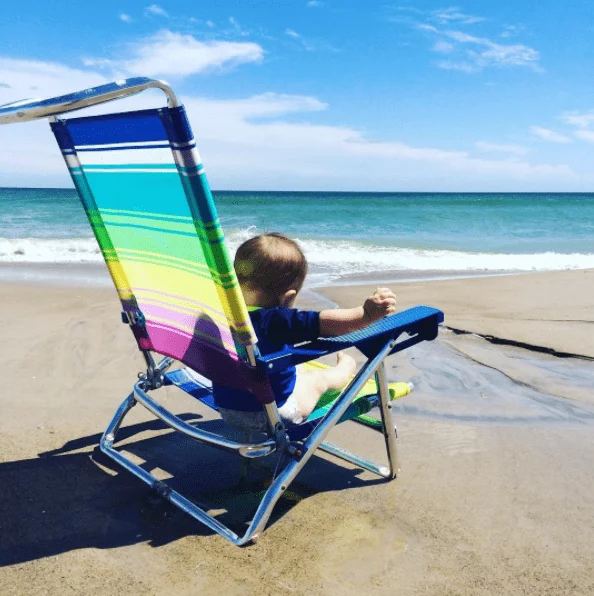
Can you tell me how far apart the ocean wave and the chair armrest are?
706cm

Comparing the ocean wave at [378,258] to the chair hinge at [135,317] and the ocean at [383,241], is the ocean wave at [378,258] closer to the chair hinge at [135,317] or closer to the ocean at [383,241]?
the ocean at [383,241]

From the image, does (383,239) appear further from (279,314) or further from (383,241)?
(279,314)

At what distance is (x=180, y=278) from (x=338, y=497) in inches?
44.1

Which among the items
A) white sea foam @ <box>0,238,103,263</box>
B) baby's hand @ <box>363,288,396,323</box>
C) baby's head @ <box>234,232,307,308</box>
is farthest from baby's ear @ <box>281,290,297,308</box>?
white sea foam @ <box>0,238,103,263</box>

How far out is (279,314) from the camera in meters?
2.30

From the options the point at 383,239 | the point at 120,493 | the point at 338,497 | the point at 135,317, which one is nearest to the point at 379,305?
the point at 338,497

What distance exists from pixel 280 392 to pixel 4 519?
115 centimetres

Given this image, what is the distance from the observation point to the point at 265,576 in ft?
6.82

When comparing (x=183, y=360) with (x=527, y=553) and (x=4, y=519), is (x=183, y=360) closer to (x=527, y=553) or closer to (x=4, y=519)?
(x=4, y=519)

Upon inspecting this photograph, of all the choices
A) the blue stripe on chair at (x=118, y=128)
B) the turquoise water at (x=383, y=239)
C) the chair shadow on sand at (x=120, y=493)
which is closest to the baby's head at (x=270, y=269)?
the blue stripe on chair at (x=118, y=128)

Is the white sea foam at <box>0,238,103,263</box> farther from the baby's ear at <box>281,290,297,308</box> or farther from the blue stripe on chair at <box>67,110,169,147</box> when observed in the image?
the baby's ear at <box>281,290,297,308</box>

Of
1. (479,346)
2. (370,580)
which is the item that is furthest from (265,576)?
(479,346)

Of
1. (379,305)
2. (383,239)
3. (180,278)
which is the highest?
(180,278)

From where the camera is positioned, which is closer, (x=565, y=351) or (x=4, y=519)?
(x=4, y=519)
